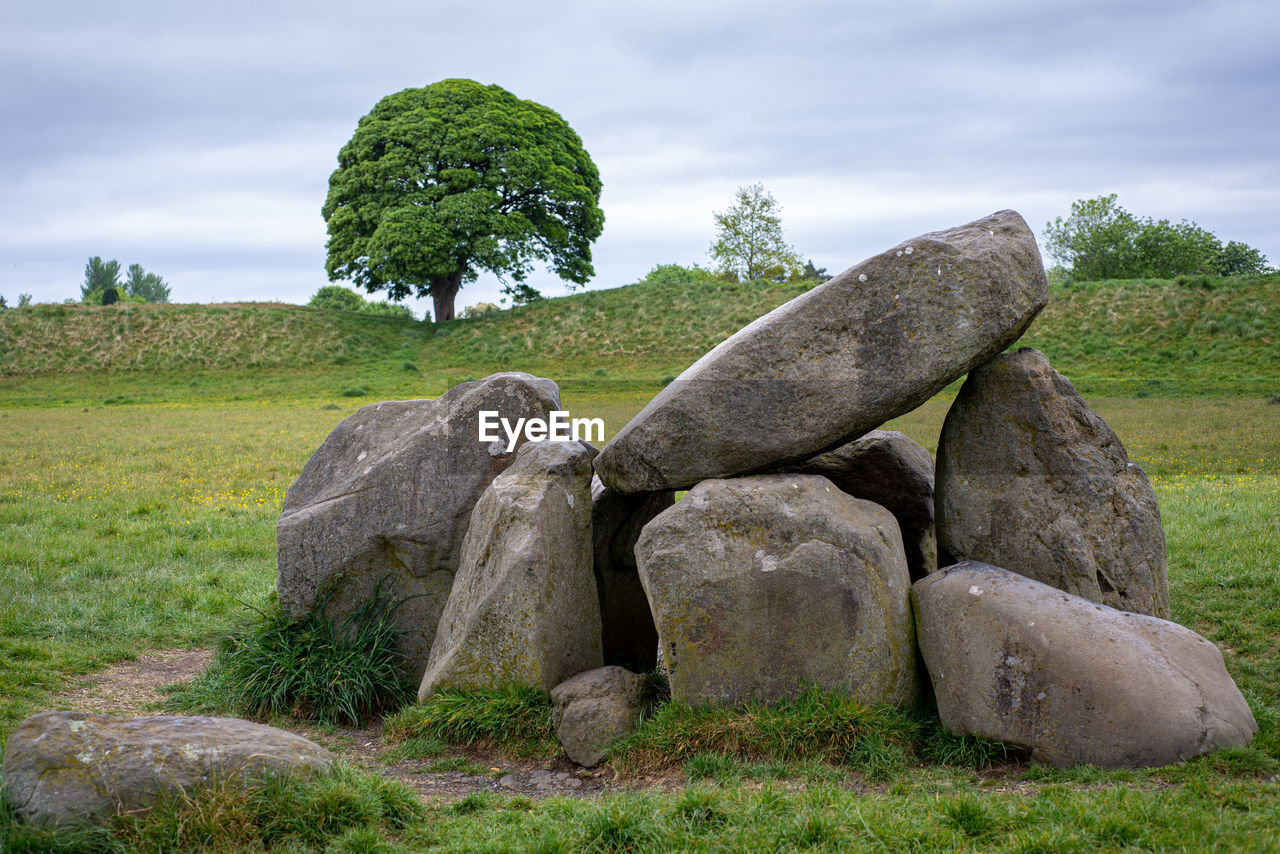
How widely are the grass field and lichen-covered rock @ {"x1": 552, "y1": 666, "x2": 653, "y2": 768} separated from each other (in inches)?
30.2

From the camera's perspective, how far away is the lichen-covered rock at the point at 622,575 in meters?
9.98

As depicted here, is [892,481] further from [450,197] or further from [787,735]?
[450,197]

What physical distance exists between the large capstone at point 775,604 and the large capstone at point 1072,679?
47cm

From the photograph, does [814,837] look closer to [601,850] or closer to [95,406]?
[601,850]

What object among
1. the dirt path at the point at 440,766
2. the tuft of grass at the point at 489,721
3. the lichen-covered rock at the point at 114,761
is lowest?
the dirt path at the point at 440,766

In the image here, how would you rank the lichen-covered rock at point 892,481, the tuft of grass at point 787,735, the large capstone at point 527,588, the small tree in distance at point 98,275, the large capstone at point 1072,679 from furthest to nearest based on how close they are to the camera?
the small tree in distance at point 98,275 → the lichen-covered rock at point 892,481 → the large capstone at point 527,588 → the tuft of grass at point 787,735 → the large capstone at point 1072,679

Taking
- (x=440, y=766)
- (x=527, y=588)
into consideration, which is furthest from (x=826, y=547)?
(x=440, y=766)

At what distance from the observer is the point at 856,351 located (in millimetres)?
8164

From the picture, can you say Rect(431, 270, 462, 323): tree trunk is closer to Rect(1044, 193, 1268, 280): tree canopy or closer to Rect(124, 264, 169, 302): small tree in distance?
Rect(1044, 193, 1268, 280): tree canopy

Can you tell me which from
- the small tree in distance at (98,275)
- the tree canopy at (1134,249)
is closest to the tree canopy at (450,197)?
the tree canopy at (1134,249)

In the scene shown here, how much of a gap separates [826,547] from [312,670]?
515 centimetres

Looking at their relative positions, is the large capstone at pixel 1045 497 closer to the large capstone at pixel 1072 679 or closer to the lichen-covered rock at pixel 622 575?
the large capstone at pixel 1072 679

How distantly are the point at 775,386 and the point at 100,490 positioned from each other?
1671cm

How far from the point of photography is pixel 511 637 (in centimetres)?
852
